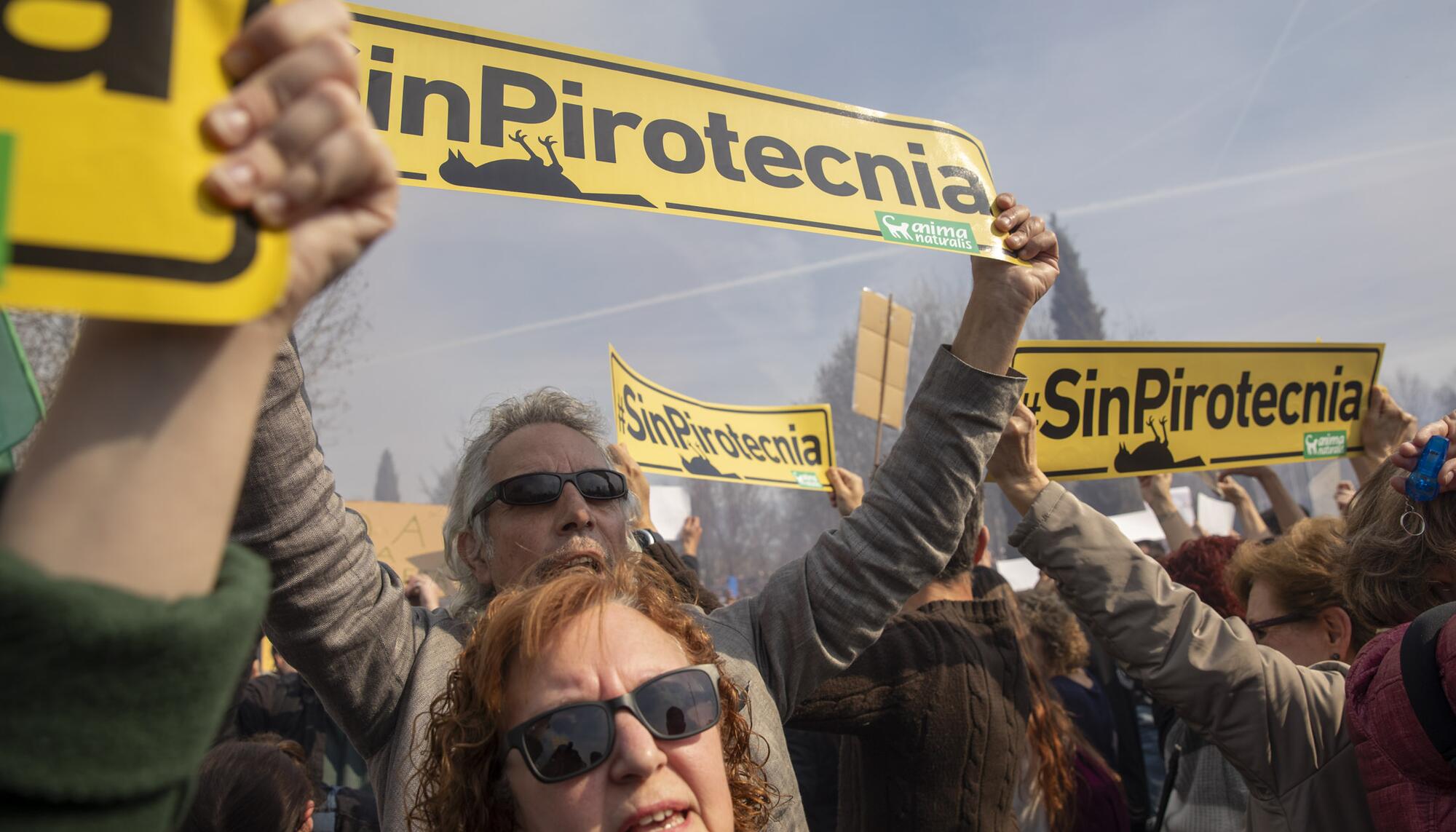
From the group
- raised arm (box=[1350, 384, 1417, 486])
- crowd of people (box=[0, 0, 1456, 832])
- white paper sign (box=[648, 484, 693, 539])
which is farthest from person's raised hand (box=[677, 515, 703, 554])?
raised arm (box=[1350, 384, 1417, 486])

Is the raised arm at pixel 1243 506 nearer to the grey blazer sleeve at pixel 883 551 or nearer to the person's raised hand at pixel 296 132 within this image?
the grey blazer sleeve at pixel 883 551

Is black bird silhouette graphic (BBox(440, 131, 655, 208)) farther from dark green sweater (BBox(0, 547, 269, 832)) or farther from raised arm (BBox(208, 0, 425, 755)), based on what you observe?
dark green sweater (BBox(0, 547, 269, 832))

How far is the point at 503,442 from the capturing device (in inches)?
94.5

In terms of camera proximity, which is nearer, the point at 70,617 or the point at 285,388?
the point at 70,617

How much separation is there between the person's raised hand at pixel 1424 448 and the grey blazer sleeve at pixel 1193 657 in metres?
0.52

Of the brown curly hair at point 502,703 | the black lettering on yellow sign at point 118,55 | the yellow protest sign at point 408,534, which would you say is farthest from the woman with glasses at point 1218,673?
the yellow protest sign at point 408,534

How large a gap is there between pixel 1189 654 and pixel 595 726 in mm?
1564

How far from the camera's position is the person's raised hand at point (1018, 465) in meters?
2.74

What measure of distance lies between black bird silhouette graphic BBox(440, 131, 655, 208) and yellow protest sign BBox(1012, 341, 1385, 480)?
1.80 m

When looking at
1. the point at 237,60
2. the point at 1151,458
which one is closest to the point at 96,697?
the point at 237,60

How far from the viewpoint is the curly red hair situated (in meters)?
3.75

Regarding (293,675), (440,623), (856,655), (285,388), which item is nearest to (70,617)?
(285,388)

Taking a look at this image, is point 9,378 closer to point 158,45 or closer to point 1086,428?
point 158,45

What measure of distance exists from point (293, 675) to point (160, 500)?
15.0 feet
